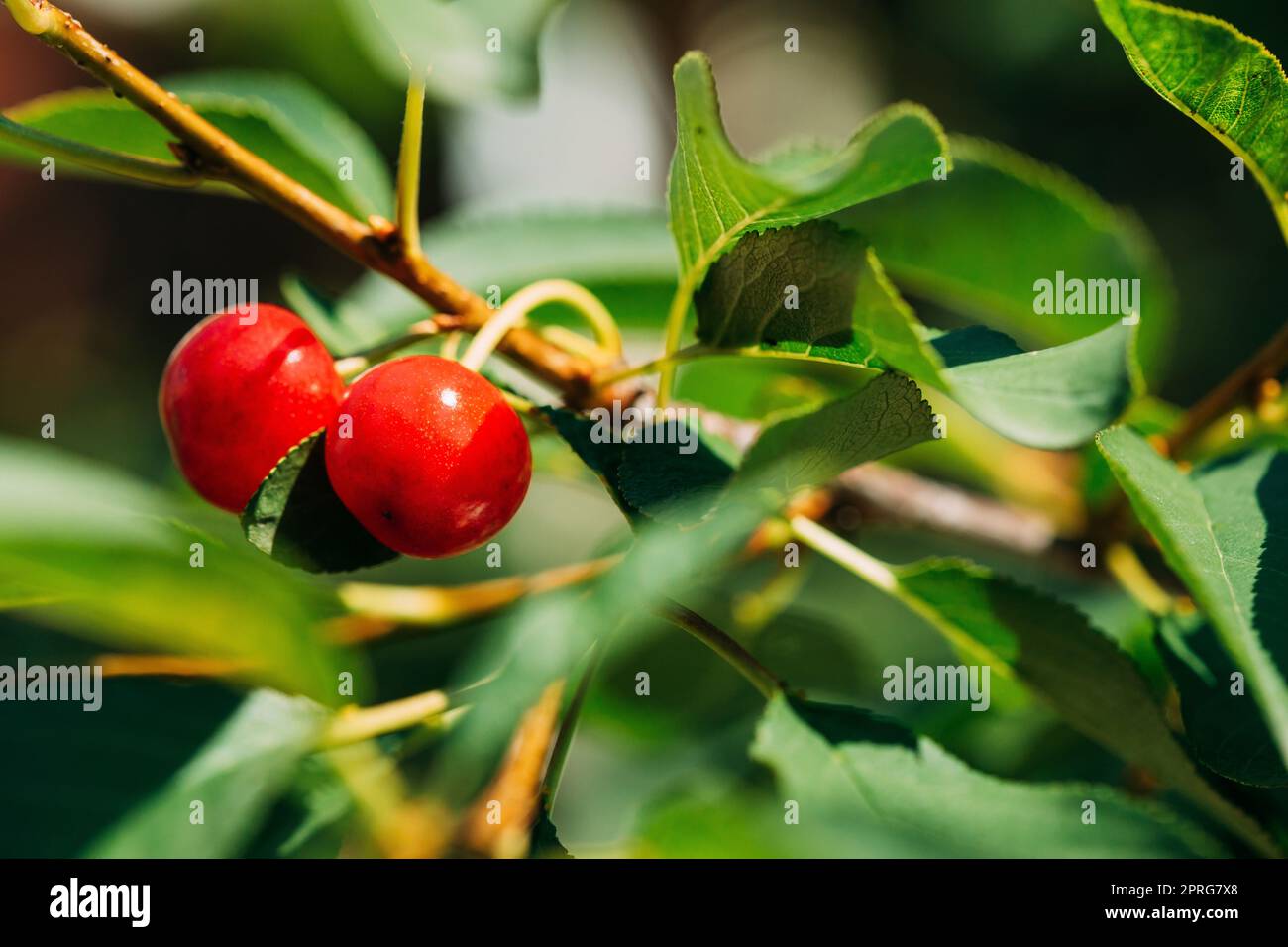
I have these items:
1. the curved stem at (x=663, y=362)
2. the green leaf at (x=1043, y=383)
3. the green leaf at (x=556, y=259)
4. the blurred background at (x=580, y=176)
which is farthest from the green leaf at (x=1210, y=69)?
the blurred background at (x=580, y=176)

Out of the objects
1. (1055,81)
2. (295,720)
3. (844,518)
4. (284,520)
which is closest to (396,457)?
(284,520)

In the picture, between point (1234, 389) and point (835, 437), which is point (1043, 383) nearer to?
point (835, 437)

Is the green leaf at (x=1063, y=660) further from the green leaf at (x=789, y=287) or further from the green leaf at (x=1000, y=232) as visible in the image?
the green leaf at (x=1000, y=232)

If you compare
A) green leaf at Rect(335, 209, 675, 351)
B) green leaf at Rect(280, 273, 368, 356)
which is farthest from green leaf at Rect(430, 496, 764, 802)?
green leaf at Rect(335, 209, 675, 351)

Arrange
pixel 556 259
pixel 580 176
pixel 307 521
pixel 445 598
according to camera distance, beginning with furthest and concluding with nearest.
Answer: pixel 580 176, pixel 556 259, pixel 445 598, pixel 307 521

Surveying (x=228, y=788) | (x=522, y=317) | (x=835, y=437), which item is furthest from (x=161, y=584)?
(x=835, y=437)

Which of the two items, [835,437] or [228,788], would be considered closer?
[835,437]
